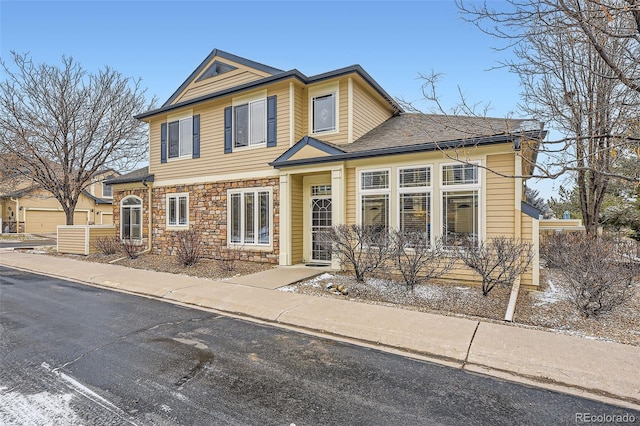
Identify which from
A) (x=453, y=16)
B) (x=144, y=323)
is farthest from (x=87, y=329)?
(x=453, y=16)

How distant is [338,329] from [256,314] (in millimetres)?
1637

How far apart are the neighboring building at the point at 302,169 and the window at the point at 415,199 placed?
26 mm

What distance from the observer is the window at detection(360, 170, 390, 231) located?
29.8 feet

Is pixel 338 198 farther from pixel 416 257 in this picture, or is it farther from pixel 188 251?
pixel 188 251

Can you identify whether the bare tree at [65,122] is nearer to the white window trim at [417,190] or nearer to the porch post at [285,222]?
the porch post at [285,222]

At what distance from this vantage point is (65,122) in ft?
56.9

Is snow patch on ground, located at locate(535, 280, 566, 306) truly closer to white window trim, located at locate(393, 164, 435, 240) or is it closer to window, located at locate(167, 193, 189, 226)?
white window trim, located at locate(393, 164, 435, 240)

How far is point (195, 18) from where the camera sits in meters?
12.5

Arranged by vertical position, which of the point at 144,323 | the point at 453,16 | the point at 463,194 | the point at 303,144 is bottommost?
the point at 144,323

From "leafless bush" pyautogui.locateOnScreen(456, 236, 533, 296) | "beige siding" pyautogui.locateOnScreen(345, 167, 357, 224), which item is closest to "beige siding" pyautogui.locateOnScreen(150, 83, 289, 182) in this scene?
"beige siding" pyautogui.locateOnScreen(345, 167, 357, 224)

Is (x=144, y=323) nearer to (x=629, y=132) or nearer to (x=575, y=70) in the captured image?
(x=629, y=132)

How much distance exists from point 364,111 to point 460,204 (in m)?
4.93

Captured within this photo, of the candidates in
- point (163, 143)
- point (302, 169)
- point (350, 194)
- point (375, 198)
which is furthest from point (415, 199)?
point (163, 143)

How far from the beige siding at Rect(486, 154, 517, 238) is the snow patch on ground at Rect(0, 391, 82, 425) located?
7965mm
